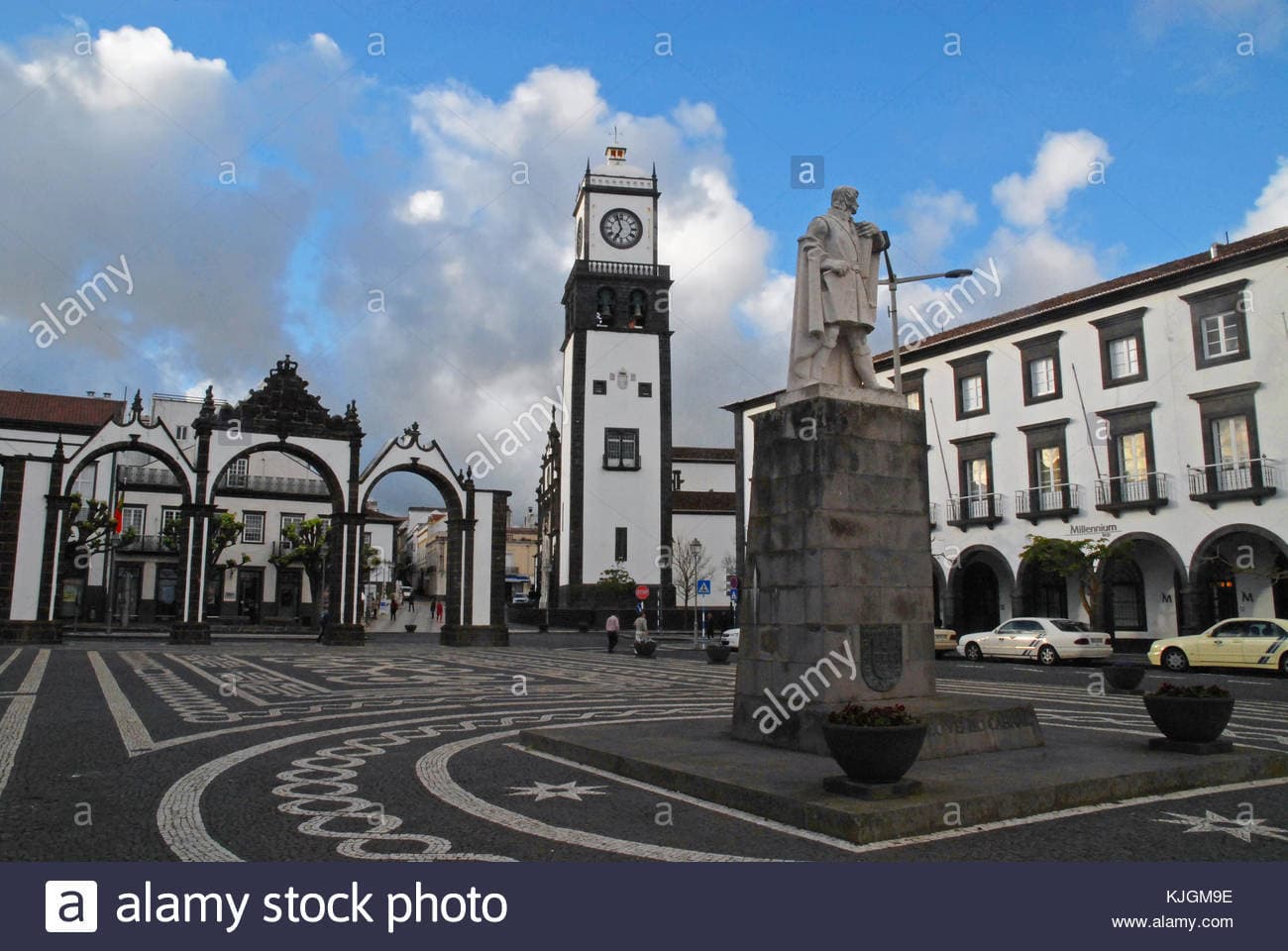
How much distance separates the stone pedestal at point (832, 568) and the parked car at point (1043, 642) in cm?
1925

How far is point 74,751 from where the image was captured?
8.93 m

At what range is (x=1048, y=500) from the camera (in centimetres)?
3309

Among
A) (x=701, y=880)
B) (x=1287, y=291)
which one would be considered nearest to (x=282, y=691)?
(x=701, y=880)

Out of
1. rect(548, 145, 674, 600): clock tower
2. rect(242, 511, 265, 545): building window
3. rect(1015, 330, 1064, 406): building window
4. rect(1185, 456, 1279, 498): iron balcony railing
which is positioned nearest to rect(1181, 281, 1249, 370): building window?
rect(1185, 456, 1279, 498): iron balcony railing

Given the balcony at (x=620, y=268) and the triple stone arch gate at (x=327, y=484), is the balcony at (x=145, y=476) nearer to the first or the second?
the triple stone arch gate at (x=327, y=484)

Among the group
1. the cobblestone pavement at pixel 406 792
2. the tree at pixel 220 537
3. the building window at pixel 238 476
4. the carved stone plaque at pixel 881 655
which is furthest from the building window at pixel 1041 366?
the building window at pixel 238 476

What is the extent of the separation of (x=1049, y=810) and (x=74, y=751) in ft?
27.2

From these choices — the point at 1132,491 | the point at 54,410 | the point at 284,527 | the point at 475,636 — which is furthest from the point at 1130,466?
the point at 54,410

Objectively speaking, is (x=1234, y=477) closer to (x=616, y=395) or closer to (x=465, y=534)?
(x=465, y=534)

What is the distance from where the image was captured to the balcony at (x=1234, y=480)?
26781 mm

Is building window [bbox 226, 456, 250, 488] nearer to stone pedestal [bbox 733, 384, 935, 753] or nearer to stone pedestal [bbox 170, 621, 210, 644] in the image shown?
stone pedestal [bbox 170, 621, 210, 644]

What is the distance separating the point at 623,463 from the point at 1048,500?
27.6 m

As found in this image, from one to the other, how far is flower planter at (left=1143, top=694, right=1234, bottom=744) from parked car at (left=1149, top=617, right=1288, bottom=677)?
618 inches

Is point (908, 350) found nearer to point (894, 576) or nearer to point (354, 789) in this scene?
point (894, 576)
